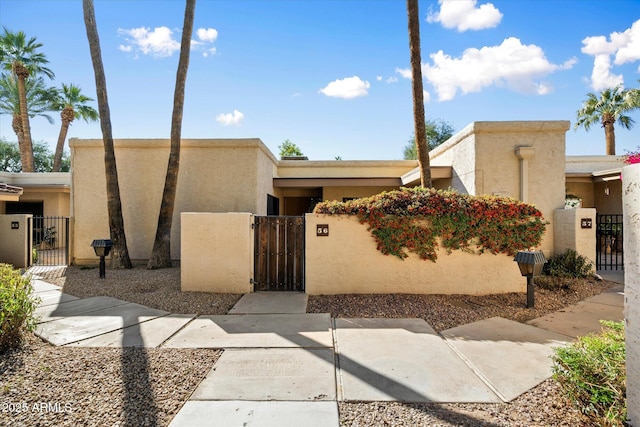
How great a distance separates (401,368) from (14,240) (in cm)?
1249

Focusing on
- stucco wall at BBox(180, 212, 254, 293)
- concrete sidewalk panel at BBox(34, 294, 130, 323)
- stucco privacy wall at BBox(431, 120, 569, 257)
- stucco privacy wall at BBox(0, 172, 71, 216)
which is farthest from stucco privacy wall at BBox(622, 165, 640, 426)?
stucco privacy wall at BBox(0, 172, 71, 216)

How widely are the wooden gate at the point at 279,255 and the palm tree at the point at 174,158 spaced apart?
3874 millimetres

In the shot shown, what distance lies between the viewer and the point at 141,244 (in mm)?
9906

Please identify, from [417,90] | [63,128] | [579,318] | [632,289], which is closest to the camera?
[632,289]

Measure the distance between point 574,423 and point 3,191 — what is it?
13826 millimetres

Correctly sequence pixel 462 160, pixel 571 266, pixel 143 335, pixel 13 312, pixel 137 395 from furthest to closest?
1. pixel 462 160
2. pixel 571 266
3. pixel 143 335
4. pixel 13 312
5. pixel 137 395

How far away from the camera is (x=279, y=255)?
6.78 metres

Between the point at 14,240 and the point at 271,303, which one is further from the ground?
the point at 14,240

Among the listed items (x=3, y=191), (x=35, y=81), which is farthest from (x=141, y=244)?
(x=35, y=81)

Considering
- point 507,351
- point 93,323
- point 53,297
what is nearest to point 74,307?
point 53,297

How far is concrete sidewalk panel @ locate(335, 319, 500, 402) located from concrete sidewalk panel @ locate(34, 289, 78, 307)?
5.61 metres

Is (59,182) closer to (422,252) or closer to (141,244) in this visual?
(141,244)

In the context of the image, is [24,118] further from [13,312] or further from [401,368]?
[401,368]

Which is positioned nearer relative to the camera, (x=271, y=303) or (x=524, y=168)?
(x=271, y=303)
